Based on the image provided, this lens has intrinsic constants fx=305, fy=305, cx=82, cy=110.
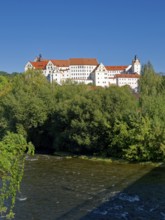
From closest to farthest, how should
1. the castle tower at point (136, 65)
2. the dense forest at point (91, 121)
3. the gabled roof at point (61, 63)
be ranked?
the dense forest at point (91, 121) < the gabled roof at point (61, 63) < the castle tower at point (136, 65)

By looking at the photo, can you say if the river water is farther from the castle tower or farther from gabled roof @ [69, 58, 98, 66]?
the castle tower

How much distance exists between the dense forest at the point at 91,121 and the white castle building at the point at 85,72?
295 ft

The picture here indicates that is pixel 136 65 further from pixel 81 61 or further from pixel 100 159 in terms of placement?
pixel 100 159

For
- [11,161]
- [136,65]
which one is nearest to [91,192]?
[11,161]

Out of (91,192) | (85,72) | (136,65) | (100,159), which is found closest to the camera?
(91,192)

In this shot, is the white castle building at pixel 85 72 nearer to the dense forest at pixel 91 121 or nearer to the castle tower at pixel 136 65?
the castle tower at pixel 136 65

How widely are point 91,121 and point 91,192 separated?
51.4ft

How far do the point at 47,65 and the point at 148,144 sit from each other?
370 feet

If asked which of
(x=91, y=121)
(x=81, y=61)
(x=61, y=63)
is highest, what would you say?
(x=81, y=61)

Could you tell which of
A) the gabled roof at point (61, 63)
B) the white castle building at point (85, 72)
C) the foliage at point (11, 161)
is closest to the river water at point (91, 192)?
the foliage at point (11, 161)

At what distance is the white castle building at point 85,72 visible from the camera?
140125 millimetres

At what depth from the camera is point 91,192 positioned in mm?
21891

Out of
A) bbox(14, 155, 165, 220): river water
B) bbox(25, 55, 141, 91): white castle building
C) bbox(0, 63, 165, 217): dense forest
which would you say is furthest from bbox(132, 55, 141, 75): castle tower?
bbox(14, 155, 165, 220): river water

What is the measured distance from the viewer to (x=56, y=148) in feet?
133
